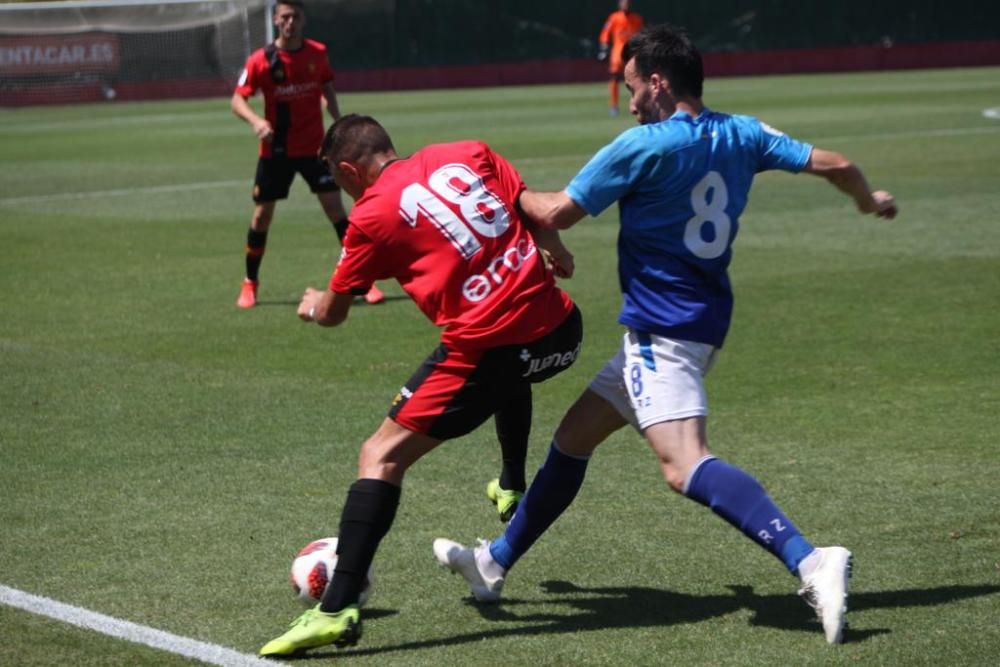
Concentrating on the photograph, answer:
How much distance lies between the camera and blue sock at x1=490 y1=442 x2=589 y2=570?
18.8 feet

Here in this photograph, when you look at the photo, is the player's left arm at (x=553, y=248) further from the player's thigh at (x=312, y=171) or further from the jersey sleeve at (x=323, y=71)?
the jersey sleeve at (x=323, y=71)

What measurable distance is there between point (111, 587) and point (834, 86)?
37529 mm

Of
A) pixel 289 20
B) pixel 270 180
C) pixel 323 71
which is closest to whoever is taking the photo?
pixel 289 20

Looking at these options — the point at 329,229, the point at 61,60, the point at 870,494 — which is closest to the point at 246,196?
the point at 329,229

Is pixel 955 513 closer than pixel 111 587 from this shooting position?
No

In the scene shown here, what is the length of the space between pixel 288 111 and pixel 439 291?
8.10 meters

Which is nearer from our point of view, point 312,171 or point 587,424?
point 587,424

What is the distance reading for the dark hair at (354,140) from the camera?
216 inches

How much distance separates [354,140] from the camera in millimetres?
5477

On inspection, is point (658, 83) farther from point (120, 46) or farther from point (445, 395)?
point (120, 46)

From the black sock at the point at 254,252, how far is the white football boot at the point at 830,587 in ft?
26.9

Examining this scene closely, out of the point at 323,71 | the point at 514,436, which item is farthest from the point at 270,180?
the point at 514,436

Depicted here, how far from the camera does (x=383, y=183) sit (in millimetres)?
5410

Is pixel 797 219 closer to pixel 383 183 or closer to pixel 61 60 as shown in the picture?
pixel 383 183
